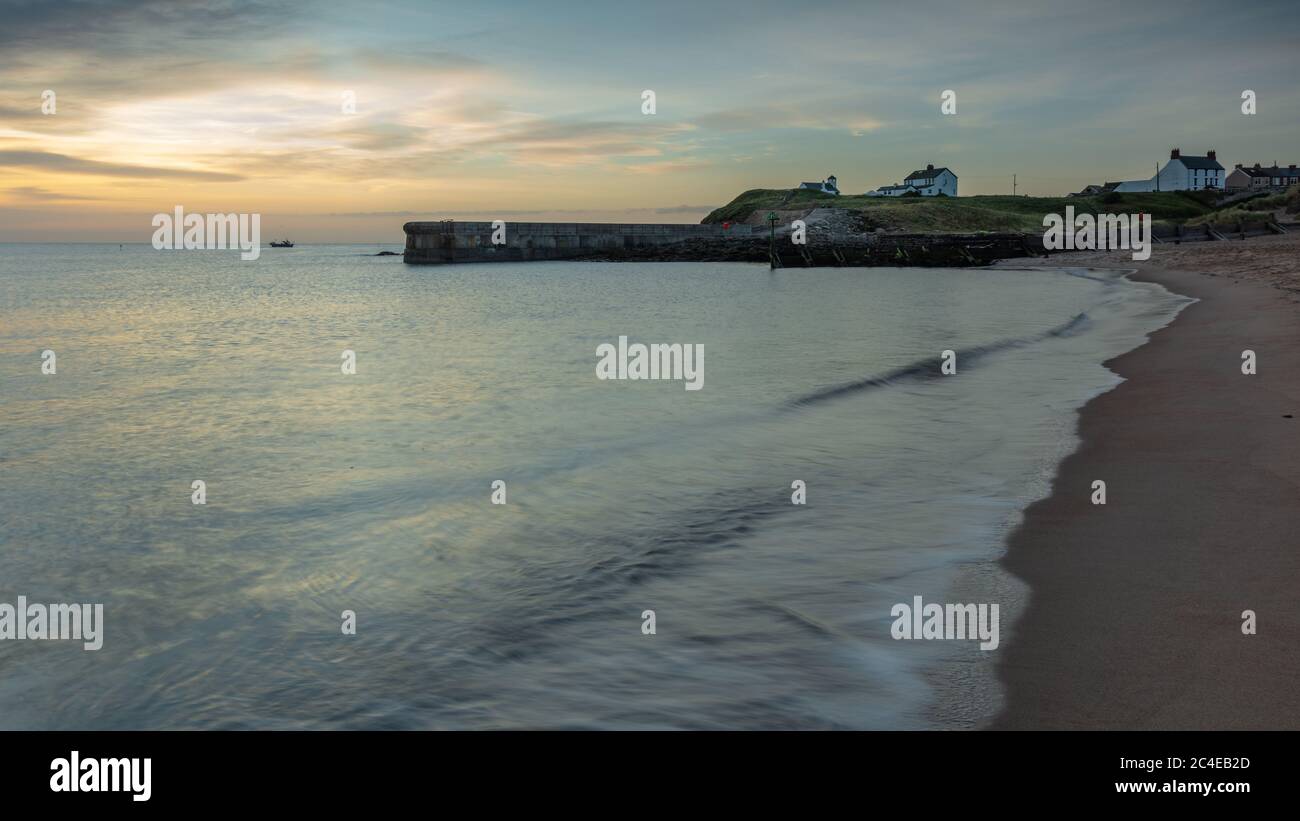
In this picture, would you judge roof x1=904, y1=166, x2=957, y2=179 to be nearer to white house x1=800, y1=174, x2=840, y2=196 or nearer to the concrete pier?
white house x1=800, y1=174, x2=840, y2=196

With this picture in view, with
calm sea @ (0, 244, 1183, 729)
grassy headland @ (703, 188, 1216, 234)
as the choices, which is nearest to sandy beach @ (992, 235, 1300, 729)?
calm sea @ (0, 244, 1183, 729)

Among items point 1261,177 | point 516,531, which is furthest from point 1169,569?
point 1261,177

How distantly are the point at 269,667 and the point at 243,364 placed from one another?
17539 millimetres

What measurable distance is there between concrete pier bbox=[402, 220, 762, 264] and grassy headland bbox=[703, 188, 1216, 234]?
48.5 feet

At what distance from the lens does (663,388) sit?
55.5 ft

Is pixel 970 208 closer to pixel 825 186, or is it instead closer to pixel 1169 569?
pixel 825 186

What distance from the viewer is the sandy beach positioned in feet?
13.9

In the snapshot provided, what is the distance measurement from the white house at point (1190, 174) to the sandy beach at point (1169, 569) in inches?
5593

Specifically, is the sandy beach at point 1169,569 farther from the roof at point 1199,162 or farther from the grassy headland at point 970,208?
the roof at point 1199,162

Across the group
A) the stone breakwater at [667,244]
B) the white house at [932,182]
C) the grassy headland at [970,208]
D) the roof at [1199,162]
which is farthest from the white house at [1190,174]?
the stone breakwater at [667,244]
